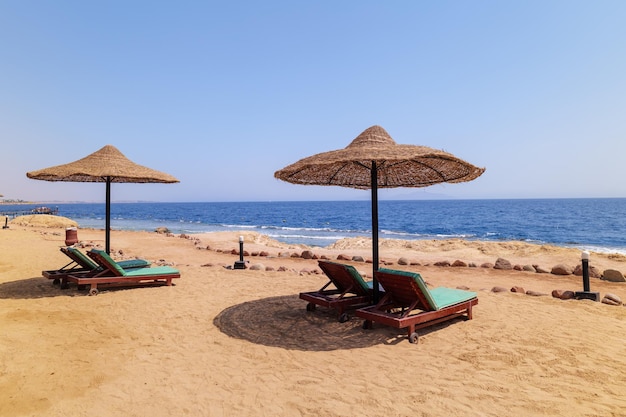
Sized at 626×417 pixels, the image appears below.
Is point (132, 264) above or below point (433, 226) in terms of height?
above

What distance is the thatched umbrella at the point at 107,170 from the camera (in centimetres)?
844

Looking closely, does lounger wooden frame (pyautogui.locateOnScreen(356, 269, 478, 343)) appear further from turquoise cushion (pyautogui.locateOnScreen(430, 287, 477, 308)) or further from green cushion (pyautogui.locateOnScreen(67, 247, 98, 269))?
Answer: green cushion (pyautogui.locateOnScreen(67, 247, 98, 269))

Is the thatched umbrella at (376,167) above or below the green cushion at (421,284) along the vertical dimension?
above

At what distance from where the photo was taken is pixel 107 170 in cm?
852

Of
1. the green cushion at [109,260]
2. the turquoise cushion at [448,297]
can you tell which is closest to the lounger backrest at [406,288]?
the turquoise cushion at [448,297]

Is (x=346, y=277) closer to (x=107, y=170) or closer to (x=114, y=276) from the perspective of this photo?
(x=114, y=276)

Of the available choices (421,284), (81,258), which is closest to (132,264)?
(81,258)

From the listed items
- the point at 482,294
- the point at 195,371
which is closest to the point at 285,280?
the point at 482,294

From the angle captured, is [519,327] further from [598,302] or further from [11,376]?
[11,376]

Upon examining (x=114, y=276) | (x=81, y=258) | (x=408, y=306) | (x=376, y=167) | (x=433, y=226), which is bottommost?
(x=433, y=226)

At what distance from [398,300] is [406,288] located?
1.47 feet

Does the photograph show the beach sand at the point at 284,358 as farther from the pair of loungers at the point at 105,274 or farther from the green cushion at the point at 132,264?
the green cushion at the point at 132,264

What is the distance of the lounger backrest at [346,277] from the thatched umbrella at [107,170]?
5.33m

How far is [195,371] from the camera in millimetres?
4277
